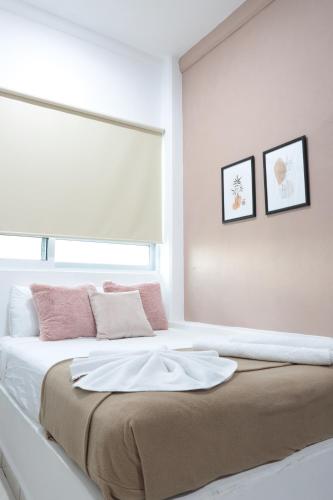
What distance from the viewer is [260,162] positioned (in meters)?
2.96

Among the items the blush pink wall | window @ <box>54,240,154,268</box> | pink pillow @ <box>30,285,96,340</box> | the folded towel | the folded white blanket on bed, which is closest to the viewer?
the folded white blanket on bed

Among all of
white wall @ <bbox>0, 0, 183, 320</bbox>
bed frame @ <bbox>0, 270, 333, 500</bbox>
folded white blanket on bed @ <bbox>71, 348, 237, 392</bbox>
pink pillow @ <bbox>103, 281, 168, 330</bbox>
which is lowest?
bed frame @ <bbox>0, 270, 333, 500</bbox>

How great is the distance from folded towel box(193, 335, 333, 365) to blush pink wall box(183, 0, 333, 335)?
2.60ft

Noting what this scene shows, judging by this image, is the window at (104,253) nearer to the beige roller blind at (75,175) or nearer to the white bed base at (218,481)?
the beige roller blind at (75,175)

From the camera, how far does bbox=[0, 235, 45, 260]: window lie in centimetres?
306

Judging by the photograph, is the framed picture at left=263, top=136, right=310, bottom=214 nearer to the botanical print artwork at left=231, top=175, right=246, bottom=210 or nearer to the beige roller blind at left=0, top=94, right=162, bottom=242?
the botanical print artwork at left=231, top=175, right=246, bottom=210

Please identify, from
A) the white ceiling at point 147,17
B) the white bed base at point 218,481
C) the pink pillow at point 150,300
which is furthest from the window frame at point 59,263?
the white ceiling at point 147,17

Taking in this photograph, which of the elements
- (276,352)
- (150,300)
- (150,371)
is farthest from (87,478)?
(150,300)

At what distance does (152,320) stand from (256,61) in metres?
2.21

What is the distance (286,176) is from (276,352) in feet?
4.71

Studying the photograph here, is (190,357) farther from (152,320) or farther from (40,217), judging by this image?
(40,217)

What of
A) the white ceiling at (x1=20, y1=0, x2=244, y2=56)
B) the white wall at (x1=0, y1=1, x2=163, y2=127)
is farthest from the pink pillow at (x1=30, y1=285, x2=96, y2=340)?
the white ceiling at (x1=20, y1=0, x2=244, y2=56)

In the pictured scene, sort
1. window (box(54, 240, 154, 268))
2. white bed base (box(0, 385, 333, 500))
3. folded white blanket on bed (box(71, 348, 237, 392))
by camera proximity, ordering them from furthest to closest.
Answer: window (box(54, 240, 154, 268))
folded white blanket on bed (box(71, 348, 237, 392))
white bed base (box(0, 385, 333, 500))

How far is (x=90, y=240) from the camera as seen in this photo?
3.42 m
